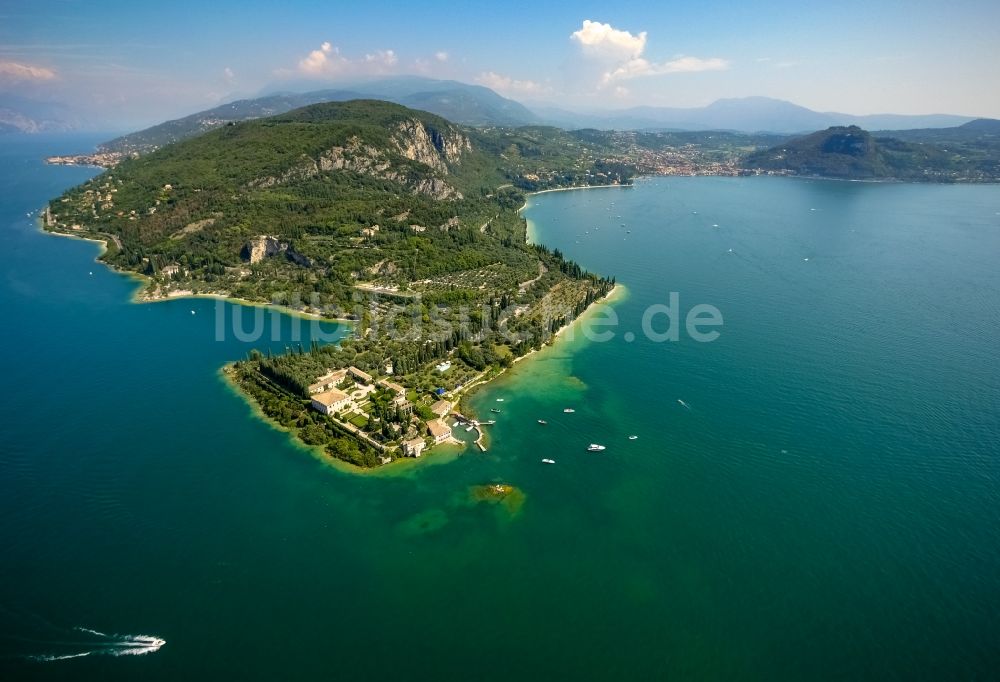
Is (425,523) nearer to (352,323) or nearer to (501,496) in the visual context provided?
(501,496)

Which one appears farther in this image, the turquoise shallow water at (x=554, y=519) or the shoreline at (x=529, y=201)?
the shoreline at (x=529, y=201)

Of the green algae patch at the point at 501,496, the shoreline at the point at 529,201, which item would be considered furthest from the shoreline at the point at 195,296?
the shoreline at the point at 529,201

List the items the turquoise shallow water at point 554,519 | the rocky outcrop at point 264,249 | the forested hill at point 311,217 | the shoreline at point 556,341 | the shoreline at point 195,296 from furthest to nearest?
the rocky outcrop at point 264,249, the forested hill at point 311,217, the shoreline at point 195,296, the shoreline at point 556,341, the turquoise shallow water at point 554,519

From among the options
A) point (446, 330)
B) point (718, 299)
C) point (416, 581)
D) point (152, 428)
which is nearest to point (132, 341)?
point (152, 428)

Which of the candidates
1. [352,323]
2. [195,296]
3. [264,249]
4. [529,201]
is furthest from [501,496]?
[529,201]

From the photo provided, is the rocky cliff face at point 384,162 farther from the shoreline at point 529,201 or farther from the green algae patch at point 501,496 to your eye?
the green algae patch at point 501,496

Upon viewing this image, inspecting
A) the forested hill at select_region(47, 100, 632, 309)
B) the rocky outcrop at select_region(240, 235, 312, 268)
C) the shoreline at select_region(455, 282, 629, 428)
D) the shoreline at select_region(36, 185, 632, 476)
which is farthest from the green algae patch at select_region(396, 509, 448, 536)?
the rocky outcrop at select_region(240, 235, 312, 268)
